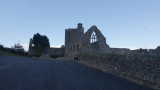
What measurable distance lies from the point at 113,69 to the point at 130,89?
5.16 m

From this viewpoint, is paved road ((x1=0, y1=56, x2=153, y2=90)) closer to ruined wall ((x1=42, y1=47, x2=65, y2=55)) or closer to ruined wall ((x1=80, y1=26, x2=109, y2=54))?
ruined wall ((x1=80, y1=26, x2=109, y2=54))

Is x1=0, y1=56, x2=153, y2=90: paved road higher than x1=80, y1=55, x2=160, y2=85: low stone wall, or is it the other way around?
x1=80, y1=55, x2=160, y2=85: low stone wall

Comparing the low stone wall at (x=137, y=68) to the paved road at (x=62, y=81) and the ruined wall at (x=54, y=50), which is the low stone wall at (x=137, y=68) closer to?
the paved road at (x=62, y=81)

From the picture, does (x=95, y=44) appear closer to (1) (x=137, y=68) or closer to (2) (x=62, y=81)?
(1) (x=137, y=68)

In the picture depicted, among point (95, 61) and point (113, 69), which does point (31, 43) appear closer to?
point (95, 61)

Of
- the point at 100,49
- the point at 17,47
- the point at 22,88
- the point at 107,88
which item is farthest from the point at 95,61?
the point at 17,47

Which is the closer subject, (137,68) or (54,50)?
(137,68)

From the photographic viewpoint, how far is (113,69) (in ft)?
38.9

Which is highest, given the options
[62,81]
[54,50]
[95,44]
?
[95,44]

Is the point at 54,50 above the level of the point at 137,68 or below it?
above

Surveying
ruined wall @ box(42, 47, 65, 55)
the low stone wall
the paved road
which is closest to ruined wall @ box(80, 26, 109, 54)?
the low stone wall

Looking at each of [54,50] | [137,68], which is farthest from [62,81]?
[54,50]

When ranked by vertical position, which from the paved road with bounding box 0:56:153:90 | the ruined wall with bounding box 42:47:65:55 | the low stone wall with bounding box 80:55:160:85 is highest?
the ruined wall with bounding box 42:47:65:55

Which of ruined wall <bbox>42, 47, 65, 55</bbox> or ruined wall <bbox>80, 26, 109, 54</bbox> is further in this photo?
ruined wall <bbox>42, 47, 65, 55</bbox>
